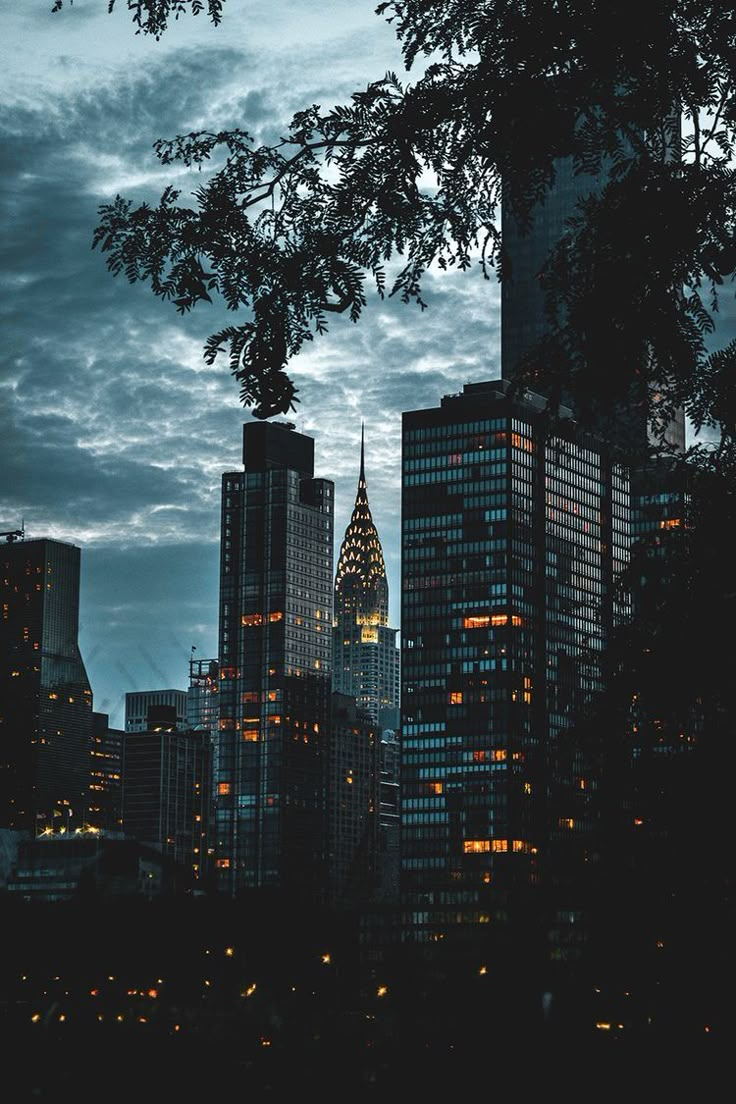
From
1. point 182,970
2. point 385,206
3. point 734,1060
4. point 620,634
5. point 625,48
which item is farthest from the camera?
point 182,970

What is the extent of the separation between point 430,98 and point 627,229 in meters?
2.48

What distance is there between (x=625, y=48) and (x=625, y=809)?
17451 millimetres

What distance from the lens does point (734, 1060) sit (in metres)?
20.8

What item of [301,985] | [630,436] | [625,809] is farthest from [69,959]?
[630,436]

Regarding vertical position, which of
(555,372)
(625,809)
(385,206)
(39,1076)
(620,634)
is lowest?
(39,1076)

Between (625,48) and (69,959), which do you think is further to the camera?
(69,959)

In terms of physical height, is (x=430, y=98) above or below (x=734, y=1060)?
above

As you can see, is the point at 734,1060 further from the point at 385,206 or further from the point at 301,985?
the point at 301,985

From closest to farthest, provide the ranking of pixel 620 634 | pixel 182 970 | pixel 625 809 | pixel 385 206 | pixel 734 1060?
pixel 385 206, pixel 734 1060, pixel 620 634, pixel 625 809, pixel 182 970

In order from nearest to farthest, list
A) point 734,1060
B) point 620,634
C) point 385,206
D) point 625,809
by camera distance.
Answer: point 385,206 < point 734,1060 < point 620,634 < point 625,809

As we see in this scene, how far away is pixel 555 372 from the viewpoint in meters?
19.1

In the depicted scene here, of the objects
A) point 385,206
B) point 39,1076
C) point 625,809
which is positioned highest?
point 385,206

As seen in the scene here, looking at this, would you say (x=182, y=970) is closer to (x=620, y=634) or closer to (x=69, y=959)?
(x=69, y=959)

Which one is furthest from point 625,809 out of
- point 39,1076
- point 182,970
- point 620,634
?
point 182,970
